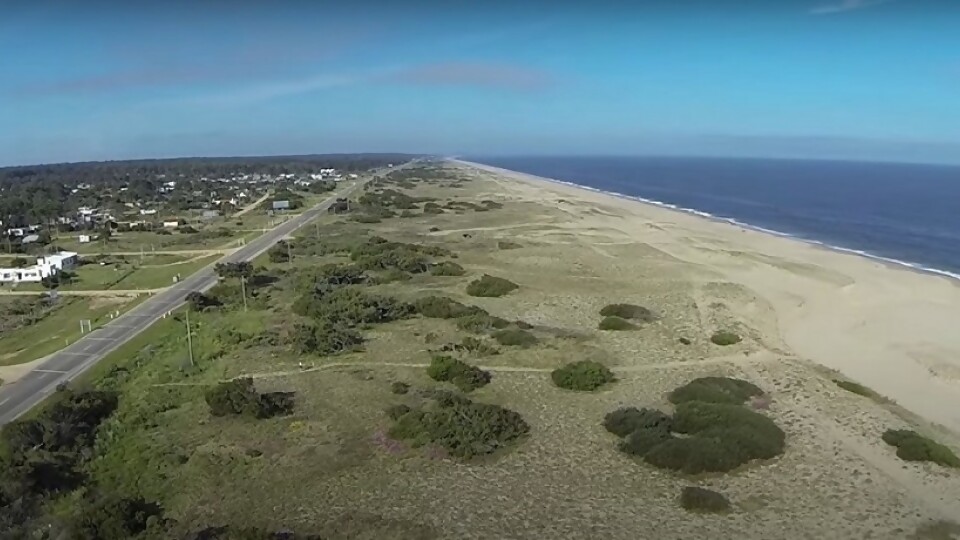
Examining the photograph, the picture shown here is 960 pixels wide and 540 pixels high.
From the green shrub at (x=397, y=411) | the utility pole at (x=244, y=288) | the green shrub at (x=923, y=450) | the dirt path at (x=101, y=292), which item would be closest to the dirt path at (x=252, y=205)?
the dirt path at (x=101, y=292)

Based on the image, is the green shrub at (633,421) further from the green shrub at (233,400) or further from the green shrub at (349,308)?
the green shrub at (349,308)

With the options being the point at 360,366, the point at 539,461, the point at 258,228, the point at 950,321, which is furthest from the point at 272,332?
the point at 258,228

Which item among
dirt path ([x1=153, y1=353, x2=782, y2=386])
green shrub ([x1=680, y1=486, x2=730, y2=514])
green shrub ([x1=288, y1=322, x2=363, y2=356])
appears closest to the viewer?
green shrub ([x1=680, y1=486, x2=730, y2=514])

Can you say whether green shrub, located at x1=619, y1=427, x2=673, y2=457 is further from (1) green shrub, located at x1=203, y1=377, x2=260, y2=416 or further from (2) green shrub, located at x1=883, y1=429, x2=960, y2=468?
(1) green shrub, located at x1=203, y1=377, x2=260, y2=416

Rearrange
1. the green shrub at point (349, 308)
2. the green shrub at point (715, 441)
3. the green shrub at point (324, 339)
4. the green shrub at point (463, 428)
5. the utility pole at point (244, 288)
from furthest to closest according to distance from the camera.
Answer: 1. the utility pole at point (244, 288)
2. the green shrub at point (349, 308)
3. the green shrub at point (324, 339)
4. the green shrub at point (463, 428)
5. the green shrub at point (715, 441)

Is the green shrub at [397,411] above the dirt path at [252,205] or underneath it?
above

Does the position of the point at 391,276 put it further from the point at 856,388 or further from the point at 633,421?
the point at 856,388

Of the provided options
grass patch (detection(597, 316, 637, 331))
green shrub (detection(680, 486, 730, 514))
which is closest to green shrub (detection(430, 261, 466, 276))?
grass patch (detection(597, 316, 637, 331))
